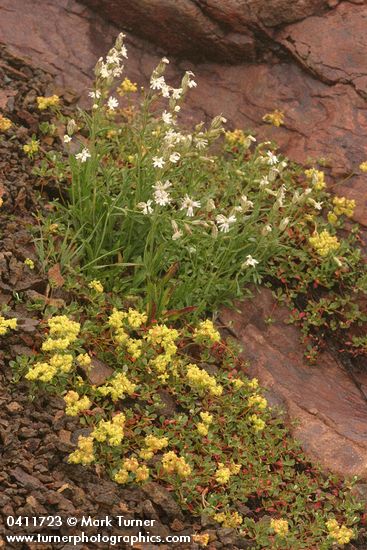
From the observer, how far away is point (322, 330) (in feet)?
20.5

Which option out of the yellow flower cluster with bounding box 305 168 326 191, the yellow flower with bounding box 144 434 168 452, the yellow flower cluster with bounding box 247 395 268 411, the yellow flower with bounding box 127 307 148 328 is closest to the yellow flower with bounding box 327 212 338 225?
the yellow flower cluster with bounding box 305 168 326 191

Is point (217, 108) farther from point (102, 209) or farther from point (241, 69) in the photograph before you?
point (102, 209)

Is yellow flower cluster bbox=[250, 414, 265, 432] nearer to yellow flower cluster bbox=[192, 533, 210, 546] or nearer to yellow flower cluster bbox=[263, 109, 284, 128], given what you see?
yellow flower cluster bbox=[192, 533, 210, 546]

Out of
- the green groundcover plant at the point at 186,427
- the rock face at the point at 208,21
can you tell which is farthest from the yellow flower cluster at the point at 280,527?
the rock face at the point at 208,21

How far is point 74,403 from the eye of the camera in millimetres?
4566

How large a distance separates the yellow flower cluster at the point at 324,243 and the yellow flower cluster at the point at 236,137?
1.30 m

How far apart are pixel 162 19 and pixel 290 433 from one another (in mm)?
4301

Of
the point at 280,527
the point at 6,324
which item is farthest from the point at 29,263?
the point at 280,527

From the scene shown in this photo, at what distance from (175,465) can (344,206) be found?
3064 mm

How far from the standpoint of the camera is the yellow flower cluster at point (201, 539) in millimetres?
4340

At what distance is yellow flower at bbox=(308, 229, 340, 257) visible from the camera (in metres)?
6.27

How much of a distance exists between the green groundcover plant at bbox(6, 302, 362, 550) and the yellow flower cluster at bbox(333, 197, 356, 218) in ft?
6.10

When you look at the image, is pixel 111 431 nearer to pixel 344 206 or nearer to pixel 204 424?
pixel 204 424

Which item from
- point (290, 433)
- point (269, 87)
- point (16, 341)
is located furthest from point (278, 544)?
point (269, 87)
